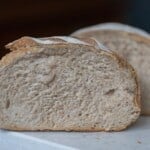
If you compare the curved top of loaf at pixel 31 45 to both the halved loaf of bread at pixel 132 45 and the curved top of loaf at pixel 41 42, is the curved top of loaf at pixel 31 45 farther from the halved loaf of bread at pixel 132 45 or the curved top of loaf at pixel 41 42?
the halved loaf of bread at pixel 132 45

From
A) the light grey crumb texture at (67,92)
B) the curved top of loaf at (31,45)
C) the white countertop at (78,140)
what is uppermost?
the curved top of loaf at (31,45)

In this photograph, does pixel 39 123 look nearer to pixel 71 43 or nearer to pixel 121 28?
pixel 71 43

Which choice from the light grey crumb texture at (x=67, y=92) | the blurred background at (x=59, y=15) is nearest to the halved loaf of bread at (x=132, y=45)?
the light grey crumb texture at (x=67, y=92)

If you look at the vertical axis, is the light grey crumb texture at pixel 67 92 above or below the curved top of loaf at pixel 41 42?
below

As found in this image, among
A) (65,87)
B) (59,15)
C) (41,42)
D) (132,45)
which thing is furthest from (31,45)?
(59,15)

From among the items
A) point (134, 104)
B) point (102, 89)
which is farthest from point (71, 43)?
point (134, 104)

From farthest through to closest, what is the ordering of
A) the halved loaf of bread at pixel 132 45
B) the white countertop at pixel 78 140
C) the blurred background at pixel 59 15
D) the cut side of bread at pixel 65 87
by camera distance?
the blurred background at pixel 59 15 → the halved loaf of bread at pixel 132 45 → the cut side of bread at pixel 65 87 → the white countertop at pixel 78 140

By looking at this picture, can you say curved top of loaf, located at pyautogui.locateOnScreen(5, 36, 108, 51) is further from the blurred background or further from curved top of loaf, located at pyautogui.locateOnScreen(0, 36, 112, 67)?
the blurred background
